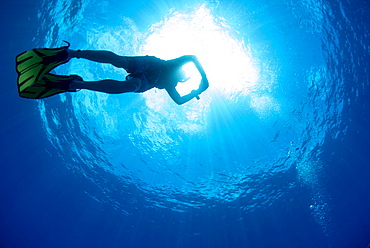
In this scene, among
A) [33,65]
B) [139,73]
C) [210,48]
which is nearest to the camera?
[33,65]

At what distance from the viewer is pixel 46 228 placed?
30.9 m

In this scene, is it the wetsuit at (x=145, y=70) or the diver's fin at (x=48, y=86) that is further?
the wetsuit at (x=145, y=70)

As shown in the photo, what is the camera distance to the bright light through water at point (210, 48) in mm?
9352

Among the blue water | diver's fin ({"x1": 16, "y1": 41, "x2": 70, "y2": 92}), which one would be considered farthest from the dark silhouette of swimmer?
the blue water

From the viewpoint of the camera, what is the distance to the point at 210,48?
33.1ft

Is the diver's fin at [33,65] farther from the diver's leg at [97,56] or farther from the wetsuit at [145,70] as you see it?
the wetsuit at [145,70]

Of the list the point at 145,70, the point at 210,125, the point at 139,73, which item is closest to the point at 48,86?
the point at 139,73

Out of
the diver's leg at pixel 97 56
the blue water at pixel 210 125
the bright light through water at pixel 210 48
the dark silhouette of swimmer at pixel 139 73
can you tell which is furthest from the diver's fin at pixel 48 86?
the bright light through water at pixel 210 48

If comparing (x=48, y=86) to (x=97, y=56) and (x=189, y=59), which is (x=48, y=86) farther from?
(x=189, y=59)

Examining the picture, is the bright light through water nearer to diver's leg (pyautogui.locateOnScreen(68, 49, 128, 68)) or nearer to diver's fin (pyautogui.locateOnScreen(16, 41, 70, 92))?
diver's leg (pyautogui.locateOnScreen(68, 49, 128, 68))

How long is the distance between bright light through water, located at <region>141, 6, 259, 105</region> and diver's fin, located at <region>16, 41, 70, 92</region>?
686 centimetres

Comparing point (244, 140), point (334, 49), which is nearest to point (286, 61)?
point (334, 49)

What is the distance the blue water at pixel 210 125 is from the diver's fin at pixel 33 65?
22.1ft

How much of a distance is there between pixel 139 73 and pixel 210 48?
272 inches
